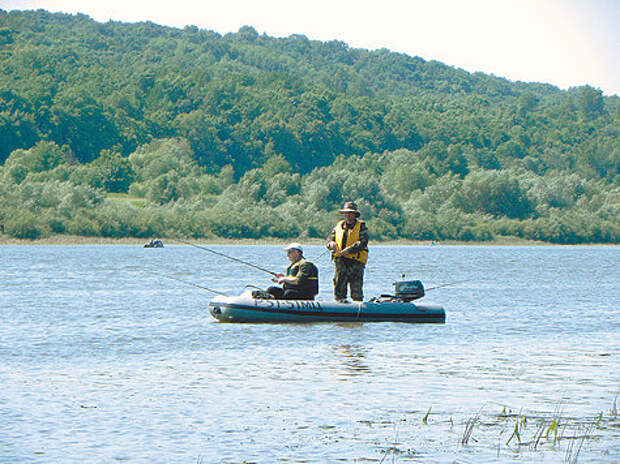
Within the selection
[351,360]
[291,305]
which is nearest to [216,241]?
[291,305]

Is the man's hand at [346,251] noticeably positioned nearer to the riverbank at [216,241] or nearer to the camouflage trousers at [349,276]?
the camouflage trousers at [349,276]

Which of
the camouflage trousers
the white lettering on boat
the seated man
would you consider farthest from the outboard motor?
the white lettering on boat

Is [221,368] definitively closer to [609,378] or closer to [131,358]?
[131,358]

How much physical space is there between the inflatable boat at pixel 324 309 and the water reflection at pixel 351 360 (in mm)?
2164

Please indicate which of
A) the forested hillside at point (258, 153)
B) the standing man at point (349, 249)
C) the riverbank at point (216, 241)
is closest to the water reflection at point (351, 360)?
the standing man at point (349, 249)

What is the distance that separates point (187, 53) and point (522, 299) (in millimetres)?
170715

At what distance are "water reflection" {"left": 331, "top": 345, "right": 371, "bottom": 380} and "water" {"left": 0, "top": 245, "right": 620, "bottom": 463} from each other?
32 millimetres

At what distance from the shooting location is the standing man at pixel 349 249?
19750mm

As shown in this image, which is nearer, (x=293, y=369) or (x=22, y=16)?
(x=293, y=369)

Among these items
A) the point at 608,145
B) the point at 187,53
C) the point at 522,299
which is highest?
the point at 187,53

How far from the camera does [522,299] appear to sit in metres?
31.7

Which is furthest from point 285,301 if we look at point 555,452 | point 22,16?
point 22,16

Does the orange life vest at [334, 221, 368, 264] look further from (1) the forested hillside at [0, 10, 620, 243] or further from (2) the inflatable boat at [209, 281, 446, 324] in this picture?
(1) the forested hillside at [0, 10, 620, 243]

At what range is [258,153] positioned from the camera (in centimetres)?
13850
